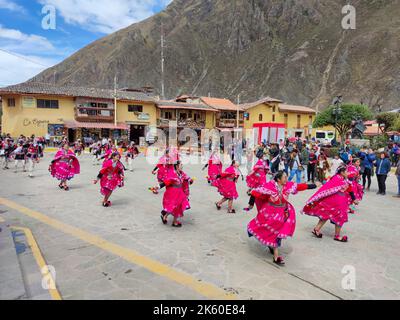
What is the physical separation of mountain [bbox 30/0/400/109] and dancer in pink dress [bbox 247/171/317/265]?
6658 centimetres

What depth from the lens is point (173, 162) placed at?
6.98 m

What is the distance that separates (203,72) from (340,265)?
100566mm

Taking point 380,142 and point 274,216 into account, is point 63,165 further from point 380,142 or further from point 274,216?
point 380,142

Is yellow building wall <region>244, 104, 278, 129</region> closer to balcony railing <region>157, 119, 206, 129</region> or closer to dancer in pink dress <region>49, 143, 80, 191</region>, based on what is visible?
balcony railing <region>157, 119, 206, 129</region>

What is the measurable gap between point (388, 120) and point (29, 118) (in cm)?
3381

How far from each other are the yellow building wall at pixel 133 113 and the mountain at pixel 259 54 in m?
47.0

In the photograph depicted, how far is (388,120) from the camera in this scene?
92.1 ft

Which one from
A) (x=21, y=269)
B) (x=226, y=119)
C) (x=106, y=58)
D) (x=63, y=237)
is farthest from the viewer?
(x=106, y=58)

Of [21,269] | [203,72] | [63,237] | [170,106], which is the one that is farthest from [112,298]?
[203,72]

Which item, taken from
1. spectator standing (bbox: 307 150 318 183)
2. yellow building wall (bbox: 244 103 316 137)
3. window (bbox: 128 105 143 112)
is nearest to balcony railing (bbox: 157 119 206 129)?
window (bbox: 128 105 143 112)

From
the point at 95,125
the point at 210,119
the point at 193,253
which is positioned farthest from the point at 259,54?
the point at 193,253

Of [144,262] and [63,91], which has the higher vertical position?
[63,91]

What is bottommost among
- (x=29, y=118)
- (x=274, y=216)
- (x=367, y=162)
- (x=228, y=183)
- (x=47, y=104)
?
(x=274, y=216)

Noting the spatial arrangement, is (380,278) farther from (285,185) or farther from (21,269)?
(21,269)
